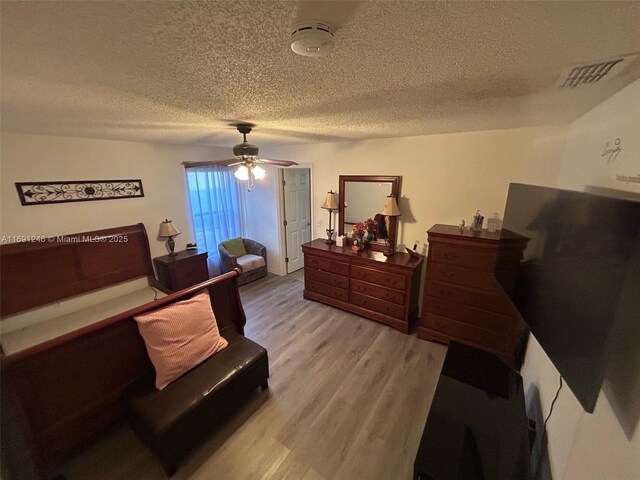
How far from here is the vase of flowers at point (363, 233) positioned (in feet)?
10.8

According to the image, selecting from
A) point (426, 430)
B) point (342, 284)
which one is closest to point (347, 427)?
point (426, 430)

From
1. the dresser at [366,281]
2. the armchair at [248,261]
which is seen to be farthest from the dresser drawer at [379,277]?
the armchair at [248,261]

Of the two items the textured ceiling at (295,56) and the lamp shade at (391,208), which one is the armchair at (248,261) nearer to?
the lamp shade at (391,208)

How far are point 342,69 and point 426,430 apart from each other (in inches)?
71.4

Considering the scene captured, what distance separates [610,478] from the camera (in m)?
0.80

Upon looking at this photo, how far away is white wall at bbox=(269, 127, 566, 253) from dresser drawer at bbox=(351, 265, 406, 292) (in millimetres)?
565

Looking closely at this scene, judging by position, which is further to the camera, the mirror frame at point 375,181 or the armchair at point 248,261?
the armchair at point 248,261

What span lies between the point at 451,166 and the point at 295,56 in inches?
98.1

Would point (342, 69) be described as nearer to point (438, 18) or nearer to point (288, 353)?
point (438, 18)

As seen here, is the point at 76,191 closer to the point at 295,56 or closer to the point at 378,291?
the point at 295,56

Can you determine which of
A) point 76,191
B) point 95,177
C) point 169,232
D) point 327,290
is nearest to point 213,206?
point 169,232

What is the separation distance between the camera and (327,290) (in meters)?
3.54

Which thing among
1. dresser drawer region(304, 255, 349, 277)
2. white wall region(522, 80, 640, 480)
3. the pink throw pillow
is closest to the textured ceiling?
white wall region(522, 80, 640, 480)

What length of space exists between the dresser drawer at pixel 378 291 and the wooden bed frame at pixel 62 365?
147cm
